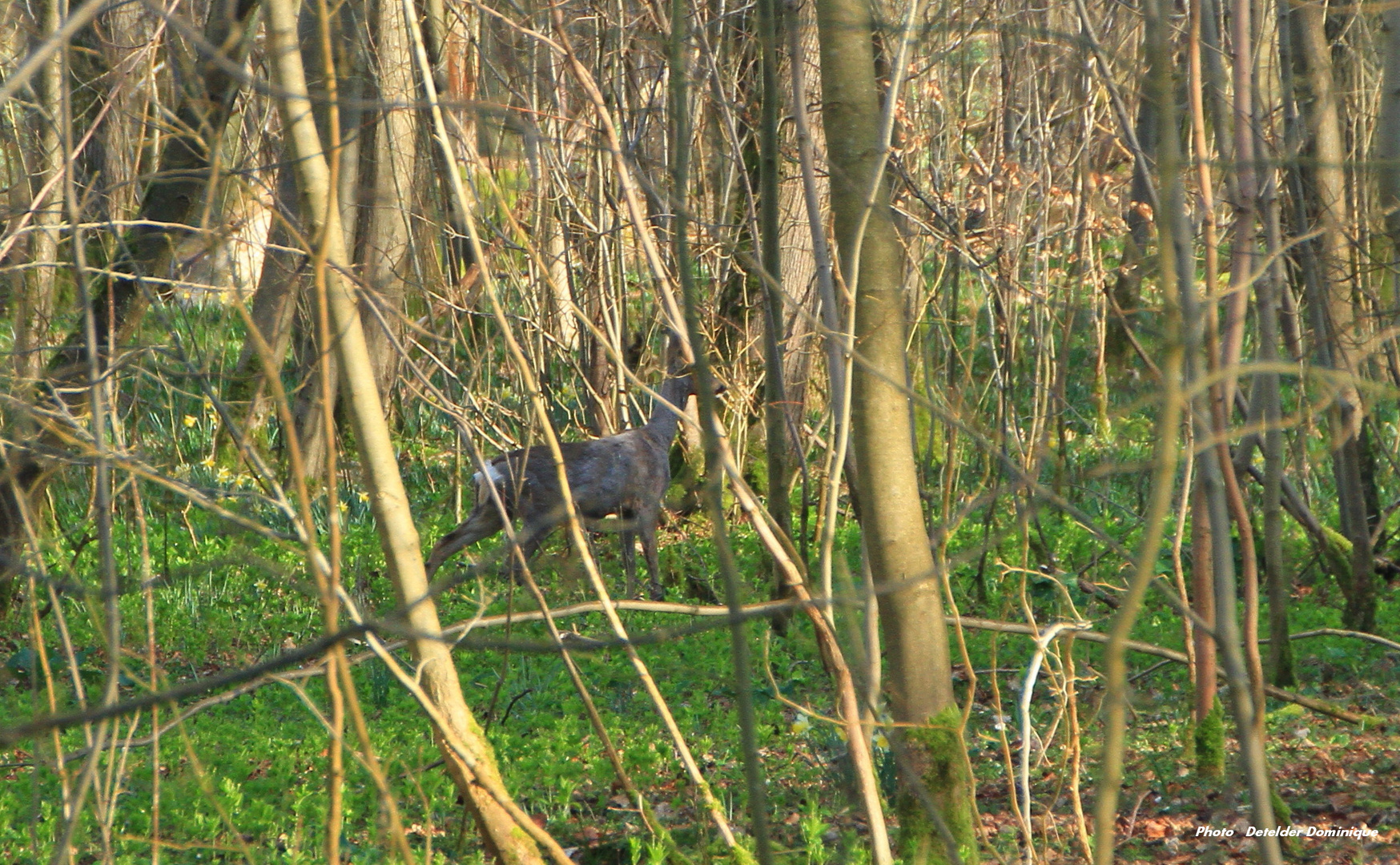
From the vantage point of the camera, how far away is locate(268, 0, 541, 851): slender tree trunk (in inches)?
100

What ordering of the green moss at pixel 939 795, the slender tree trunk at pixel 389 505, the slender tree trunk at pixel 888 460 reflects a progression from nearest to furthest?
the slender tree trunk at pixel 389 505, the slender tree trunk at pixel 888 460, the green moss at pixel 939 795

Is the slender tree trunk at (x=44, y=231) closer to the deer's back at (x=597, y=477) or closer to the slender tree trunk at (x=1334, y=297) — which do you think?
the deer's back at (x=597, y=477)

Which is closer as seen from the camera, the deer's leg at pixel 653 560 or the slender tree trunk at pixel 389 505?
the slender tree trunk at pixel 389 505

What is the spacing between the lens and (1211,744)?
3889mm

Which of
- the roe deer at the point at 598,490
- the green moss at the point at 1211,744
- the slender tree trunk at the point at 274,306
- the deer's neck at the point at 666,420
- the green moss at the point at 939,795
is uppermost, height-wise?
the slender tree trunk at the point at 274,306

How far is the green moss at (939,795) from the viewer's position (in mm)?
3105

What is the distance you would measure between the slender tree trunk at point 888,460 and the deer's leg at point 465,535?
14.9ft

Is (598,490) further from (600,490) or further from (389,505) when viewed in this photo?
(389,505)

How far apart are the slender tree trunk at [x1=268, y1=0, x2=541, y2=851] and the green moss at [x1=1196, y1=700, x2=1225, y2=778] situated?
220 centimetres

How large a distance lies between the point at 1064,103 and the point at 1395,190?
5456mm

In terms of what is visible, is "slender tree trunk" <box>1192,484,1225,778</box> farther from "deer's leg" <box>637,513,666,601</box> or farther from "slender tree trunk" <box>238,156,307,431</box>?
"deer's leg" <box>637,513,666,601</box>

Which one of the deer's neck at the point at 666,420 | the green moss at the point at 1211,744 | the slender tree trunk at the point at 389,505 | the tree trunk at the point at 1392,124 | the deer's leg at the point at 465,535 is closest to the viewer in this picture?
the slender tree trunk at the point at 389,505

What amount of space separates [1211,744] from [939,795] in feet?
4.10

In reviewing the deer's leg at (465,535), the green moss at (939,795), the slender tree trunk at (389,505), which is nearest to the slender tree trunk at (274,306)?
the deer's leg at (465,535)
